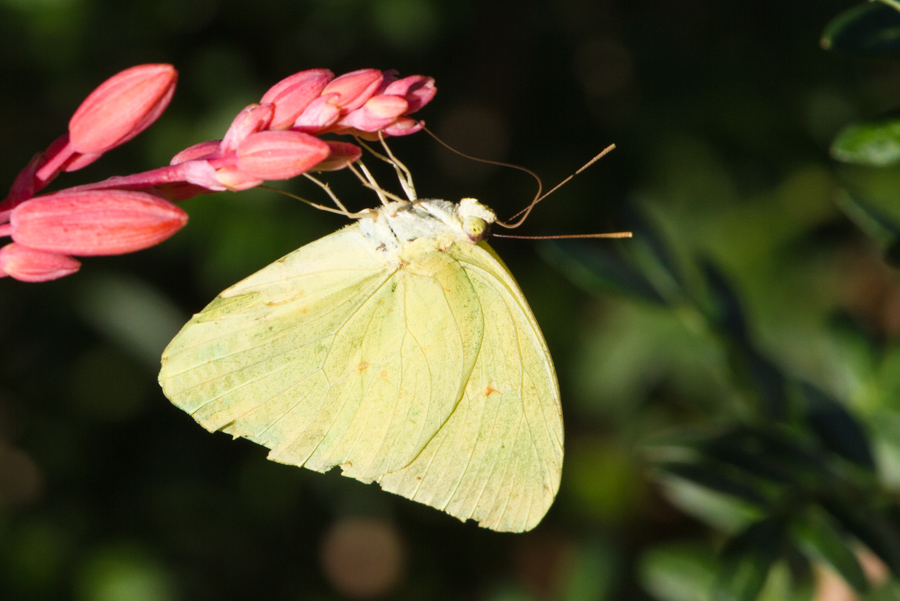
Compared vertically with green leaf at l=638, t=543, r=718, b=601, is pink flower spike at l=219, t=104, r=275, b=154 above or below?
above

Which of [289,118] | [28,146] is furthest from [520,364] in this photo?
[28,146]

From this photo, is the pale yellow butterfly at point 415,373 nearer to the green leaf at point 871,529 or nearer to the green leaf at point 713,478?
the green leaf at point 713,478

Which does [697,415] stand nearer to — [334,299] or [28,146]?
[334,299]

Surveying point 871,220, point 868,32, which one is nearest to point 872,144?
point 868,32

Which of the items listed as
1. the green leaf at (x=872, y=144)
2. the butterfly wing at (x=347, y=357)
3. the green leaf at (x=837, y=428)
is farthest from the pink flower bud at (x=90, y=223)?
the green leaf at (x=837, y=428)

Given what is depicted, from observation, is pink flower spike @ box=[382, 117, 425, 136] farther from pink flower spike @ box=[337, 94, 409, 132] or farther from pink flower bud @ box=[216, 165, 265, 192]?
pink flower bud @ box=[216, 165, 265, 192]

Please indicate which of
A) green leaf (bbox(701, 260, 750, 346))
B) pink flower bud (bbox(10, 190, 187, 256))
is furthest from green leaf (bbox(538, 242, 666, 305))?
pink flower bud (bbox(10, 190, 187, 256))
